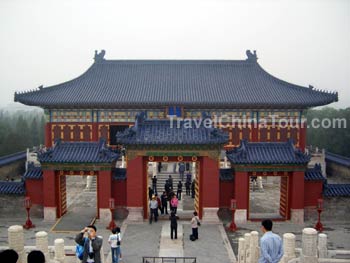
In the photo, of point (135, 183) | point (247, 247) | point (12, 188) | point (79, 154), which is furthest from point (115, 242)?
point (12, 188)

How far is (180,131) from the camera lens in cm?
1848

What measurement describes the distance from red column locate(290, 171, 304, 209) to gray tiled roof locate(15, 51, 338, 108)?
1223 centimetres

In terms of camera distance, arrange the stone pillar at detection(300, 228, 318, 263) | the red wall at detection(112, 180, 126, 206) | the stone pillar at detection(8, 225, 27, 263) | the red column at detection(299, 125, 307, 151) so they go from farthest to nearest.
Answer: the red column at detection(299, 125, 307, 151), the red wall at detection(112, 180, 126, 206), the stone pillar at detection(8, 225, 27, 263), the stone pillar at detection(300, 228, 318, 263)

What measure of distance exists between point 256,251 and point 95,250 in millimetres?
5195

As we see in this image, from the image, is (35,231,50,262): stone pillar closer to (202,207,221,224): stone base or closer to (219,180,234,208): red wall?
(202,207,221,224): stone base

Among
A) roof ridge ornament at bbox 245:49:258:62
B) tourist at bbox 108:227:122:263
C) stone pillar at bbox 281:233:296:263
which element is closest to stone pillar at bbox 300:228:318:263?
stone pillar at bbox 281:233:296:263

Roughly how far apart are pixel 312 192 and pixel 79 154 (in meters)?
11.1

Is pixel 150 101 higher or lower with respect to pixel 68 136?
higher

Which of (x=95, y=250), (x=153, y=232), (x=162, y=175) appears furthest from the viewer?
(x=162, y=175)

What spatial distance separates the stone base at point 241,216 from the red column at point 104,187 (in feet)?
19.4

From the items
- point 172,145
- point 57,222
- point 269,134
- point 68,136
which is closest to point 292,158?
point 172,145

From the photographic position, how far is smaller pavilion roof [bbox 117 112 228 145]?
1775 cm

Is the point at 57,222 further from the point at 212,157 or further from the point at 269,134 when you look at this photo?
the point at 269,134

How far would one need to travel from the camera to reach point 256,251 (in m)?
11.9
